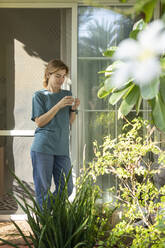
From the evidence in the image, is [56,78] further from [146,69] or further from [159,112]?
[146,69]

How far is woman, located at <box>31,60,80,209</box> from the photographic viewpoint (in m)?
3.06

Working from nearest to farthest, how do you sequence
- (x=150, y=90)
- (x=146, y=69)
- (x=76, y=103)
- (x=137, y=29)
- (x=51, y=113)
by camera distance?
(x=146, y=69), (x=150, y=90), (x=137, y=29), (x=51, y=113), (x=76, y=103)

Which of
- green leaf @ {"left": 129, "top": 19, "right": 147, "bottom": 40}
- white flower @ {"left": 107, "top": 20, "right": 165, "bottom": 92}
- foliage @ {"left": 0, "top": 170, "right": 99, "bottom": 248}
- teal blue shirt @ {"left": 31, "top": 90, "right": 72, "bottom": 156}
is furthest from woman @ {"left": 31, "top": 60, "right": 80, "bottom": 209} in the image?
white flower @ {"left": 107, "top": 20, "right": 165, "bottom": 92}

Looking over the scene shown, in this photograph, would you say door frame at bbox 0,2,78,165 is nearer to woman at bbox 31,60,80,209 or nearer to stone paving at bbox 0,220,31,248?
woman at bbox 31,60,80,209

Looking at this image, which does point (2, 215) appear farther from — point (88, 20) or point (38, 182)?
point (88, 20)

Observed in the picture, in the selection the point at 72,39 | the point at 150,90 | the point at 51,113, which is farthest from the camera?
the point at 72,39

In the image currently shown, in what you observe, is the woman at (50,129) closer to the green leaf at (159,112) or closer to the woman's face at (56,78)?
the woman's face at (56,78)

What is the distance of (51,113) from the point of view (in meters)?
3.01

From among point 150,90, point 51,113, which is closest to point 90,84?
point 51,113

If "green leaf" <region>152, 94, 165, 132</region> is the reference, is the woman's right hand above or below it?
above

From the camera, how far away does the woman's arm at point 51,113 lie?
9.88 ft

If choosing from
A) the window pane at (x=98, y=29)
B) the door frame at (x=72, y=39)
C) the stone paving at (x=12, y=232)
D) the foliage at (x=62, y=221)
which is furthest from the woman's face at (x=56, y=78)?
the stone paving at (x=12, y=232)

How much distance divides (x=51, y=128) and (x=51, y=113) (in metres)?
0.18

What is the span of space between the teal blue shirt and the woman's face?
87mm
